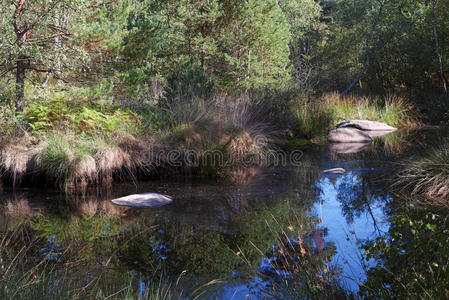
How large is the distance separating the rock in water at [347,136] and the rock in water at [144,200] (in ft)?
22.3

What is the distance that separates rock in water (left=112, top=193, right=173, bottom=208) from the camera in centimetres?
544

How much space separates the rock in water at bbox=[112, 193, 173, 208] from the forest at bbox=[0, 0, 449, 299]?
0.22 m

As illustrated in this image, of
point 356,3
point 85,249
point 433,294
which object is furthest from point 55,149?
point 356,3

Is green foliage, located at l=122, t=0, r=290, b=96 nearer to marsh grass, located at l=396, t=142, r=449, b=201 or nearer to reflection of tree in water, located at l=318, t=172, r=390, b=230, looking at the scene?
reflection of tree in water, located at l=318, t=172, r=390, b=230

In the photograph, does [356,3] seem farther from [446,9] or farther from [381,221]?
[381,221]

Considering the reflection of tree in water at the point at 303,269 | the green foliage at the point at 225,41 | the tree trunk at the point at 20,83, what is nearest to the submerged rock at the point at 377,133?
the green foliage at the point at 225,41

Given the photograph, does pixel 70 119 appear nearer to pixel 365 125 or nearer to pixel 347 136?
pixel 347 136

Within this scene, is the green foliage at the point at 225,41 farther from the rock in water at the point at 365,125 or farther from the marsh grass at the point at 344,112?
the rock in water at the point at 365,125

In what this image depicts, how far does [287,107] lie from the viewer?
10.6 metres

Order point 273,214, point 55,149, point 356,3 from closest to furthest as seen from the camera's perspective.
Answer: point 273,214, point 55,149, point 356,3

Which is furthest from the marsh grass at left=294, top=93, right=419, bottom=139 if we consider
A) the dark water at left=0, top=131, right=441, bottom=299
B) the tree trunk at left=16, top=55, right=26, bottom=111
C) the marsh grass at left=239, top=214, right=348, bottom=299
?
the marsh grass at left=239, top=214, right=348, bottom=299

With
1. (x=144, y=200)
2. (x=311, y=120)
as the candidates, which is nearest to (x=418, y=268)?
(x=144, y=200)

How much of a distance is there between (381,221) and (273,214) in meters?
1.20

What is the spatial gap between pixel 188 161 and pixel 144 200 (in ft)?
5.88
